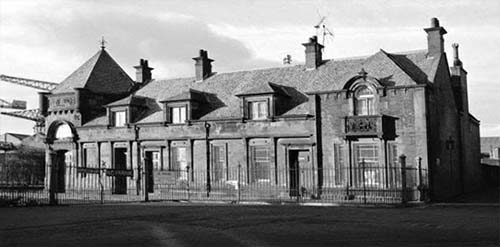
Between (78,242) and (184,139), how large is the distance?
23895 millimetres

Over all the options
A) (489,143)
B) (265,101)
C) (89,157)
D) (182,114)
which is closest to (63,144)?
(89,157)

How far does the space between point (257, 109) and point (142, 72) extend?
14103mm

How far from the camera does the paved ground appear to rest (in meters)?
12.3

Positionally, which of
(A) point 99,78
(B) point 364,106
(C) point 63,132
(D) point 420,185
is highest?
(A) point 99,78

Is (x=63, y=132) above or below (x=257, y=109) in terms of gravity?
below

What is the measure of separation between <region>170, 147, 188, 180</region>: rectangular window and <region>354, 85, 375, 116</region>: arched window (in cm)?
1191

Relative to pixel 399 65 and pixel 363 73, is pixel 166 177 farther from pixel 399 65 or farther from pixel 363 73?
pixel 399 65

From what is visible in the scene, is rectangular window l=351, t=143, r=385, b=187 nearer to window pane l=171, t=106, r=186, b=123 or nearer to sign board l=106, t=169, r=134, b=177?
window pane l=171, t=106, r=186, b=123

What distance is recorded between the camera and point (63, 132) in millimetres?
41094

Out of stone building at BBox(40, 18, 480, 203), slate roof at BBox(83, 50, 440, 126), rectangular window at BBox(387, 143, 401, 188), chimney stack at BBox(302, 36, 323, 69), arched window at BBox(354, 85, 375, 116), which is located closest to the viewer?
rectangular window at BBox(387, 143, 401, 188)

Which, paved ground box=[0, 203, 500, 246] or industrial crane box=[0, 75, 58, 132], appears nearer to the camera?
paved ground box=[0, 203, 500, 246]

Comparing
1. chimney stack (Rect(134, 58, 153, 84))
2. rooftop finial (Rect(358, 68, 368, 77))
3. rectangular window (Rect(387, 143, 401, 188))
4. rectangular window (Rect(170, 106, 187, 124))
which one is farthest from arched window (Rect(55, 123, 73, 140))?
rectangular window (Rect(387, 143, 401, 188))

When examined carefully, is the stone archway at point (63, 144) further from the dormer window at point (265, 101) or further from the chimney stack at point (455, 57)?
the chimney stack at point (455, 57)

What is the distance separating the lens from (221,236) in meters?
13.2
